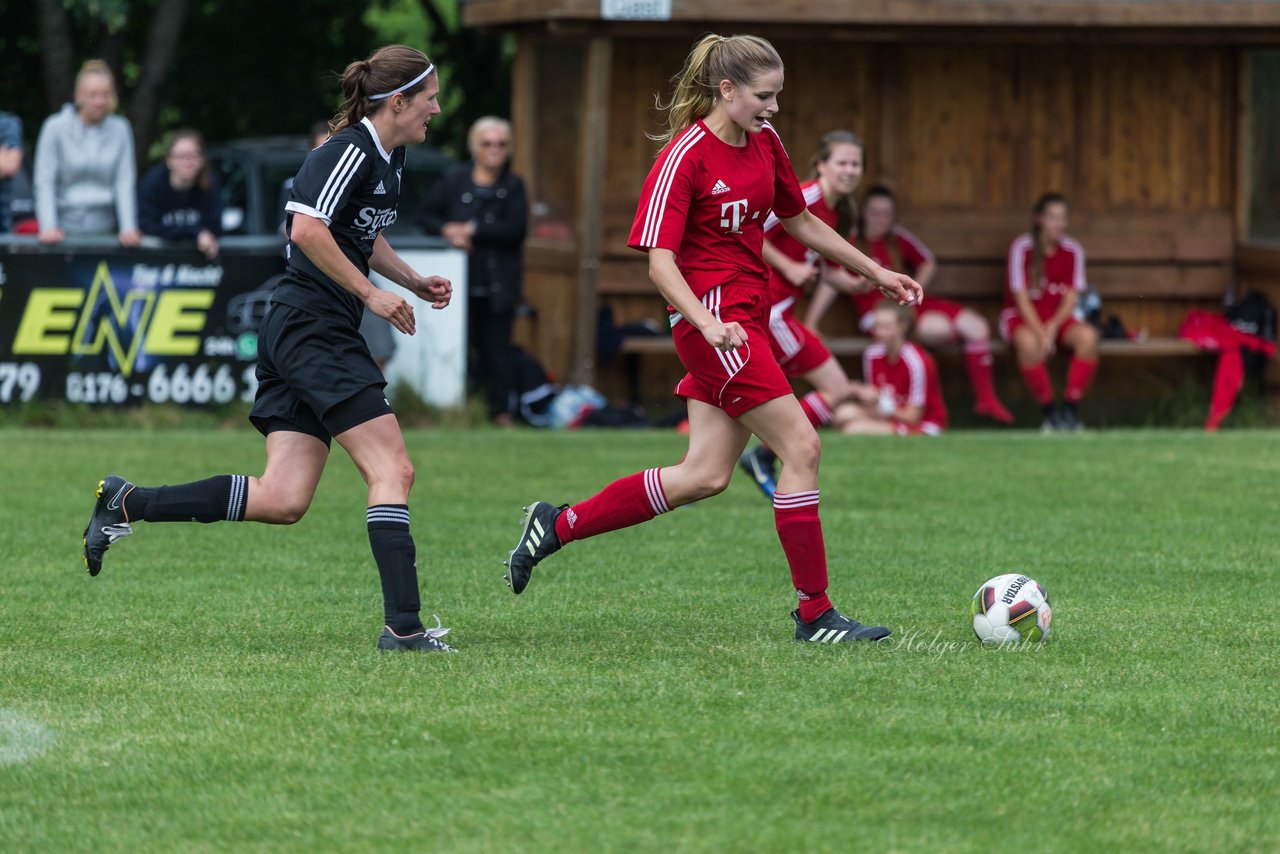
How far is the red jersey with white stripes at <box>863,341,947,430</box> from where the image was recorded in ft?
48.2

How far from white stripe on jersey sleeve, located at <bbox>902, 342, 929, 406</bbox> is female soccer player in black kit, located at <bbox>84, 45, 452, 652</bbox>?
8.58m

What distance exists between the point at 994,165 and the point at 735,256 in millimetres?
10892

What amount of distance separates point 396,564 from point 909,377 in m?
9.09

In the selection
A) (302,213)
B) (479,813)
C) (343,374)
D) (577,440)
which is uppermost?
(302,213)

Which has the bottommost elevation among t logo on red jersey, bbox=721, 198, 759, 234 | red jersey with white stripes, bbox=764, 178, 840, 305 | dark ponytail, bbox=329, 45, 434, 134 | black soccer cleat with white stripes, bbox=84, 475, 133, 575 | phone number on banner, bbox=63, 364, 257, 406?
phone number on banner, bbox=63, 364, 257, 406

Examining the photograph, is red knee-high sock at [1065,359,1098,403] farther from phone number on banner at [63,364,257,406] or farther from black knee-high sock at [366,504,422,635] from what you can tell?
black knee-high sock at [366,504,422,635]

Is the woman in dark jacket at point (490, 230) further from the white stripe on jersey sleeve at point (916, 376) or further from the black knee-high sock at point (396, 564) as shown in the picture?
the black knee-high sock at point (396, 564)

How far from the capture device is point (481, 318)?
1497cm

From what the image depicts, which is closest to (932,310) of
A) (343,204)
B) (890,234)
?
(890,234)

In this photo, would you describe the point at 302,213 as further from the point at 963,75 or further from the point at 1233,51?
the point at 1233,51

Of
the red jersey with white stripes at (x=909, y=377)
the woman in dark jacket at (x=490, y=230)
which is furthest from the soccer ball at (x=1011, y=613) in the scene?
the woman in dark jacket at (x=490, y=230)

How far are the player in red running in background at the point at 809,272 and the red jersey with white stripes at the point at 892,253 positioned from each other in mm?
4736

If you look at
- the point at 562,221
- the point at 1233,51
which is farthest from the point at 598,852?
the point at 1233,51

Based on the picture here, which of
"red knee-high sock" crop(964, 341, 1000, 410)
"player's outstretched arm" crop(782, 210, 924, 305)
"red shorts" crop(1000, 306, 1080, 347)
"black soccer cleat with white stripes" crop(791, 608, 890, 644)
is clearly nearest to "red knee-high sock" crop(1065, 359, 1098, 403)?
"red shorts" crop(1000, 306, 1080, 347)
